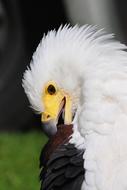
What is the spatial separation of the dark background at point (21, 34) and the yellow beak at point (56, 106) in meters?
2.49

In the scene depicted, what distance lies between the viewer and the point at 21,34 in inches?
265

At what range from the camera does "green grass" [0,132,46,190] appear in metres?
5.52

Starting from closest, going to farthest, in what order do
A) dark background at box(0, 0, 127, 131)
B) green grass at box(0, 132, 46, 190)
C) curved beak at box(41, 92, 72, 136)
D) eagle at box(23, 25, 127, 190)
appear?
eagle at box(23, 25, 127, 190), curved beak at box(41, 92, 72, 136), green grass at box(0, 132, 46, 190), dark background at box(0, 0, 127, 131)

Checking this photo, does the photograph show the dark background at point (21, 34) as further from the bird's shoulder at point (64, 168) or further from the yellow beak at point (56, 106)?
Result: the bird's shoulder at point (64, 168)

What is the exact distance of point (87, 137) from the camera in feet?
12.3

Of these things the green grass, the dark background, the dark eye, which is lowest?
the green grass

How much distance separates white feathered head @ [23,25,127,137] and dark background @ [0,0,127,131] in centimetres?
244

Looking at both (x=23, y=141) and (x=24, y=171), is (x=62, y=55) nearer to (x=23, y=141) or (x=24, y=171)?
(x=24, y=171)

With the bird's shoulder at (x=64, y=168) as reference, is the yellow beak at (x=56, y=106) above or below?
above

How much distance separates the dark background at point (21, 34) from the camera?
6.43 metres

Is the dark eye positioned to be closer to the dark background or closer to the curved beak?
the curved beak

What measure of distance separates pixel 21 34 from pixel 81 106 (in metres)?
2.94

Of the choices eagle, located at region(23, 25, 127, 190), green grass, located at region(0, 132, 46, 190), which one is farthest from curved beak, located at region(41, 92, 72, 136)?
green grass, located at region(0, 132, 46, 190)

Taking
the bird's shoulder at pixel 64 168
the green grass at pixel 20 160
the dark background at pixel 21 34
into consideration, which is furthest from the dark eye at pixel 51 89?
the dark background at pixel 21 34
